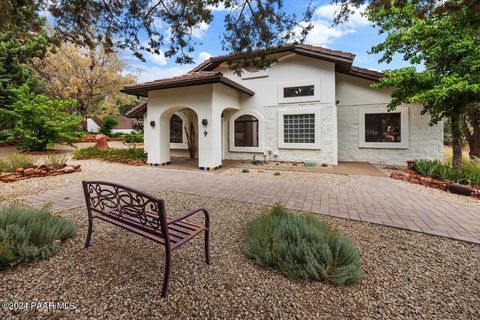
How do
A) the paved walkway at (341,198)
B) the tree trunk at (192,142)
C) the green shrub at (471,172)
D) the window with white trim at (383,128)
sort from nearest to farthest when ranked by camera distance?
the paved walkway at (341,198) < the green shrub at (471,172) < the window with white trim at (383,128) < the tree trunk at (192,142)

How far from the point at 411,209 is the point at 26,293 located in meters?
6.01

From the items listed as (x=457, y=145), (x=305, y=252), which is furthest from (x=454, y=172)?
(x=305, y=252)

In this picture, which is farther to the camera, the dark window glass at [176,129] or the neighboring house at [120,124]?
the neighboring house at [120,124]

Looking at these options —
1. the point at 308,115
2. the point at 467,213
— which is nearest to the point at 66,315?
the point at 467,213

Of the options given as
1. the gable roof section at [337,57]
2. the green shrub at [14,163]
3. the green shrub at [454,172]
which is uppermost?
the gable roof section at [337,57]

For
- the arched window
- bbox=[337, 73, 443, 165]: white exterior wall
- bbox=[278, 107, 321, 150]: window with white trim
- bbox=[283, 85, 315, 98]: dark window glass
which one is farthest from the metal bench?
bbox=[337, 73, 443, 165]: white exterior wall

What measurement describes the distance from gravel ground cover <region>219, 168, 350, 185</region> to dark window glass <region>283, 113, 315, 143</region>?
2.84 m

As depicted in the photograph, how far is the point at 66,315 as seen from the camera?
1.82m

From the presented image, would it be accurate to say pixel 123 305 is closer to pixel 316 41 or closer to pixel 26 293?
pixel 26 293

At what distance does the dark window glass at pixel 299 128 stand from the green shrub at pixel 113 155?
717 cm

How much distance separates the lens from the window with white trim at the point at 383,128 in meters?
10.1

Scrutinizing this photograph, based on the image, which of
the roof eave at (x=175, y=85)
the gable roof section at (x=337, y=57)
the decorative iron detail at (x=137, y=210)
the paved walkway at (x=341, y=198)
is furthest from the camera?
the gable roof section at (x=337, y=57)

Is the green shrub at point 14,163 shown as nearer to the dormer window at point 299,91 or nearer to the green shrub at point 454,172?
the dormer window at point 299,91

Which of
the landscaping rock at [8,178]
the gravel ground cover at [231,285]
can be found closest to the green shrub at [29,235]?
the gravel ground cover at [231,285]
